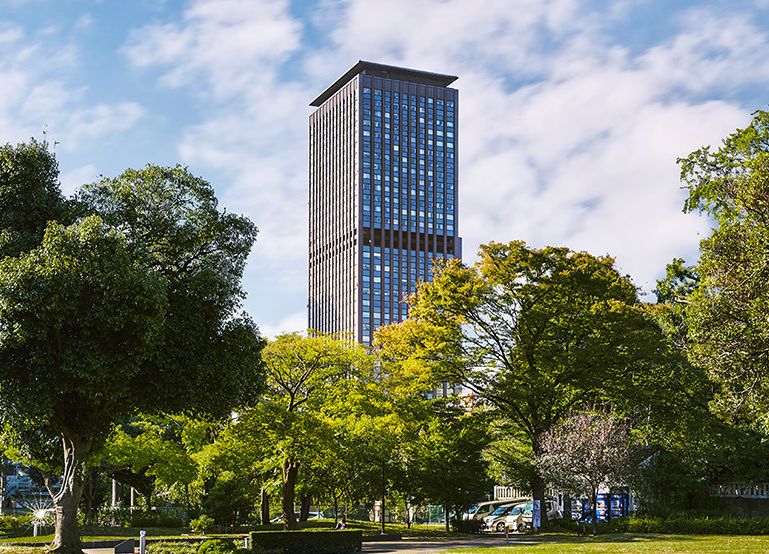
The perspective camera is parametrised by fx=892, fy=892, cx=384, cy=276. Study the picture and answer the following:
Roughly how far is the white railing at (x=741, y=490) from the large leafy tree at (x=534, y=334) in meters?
7.62

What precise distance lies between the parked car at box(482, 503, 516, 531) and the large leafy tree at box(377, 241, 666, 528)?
677 cm

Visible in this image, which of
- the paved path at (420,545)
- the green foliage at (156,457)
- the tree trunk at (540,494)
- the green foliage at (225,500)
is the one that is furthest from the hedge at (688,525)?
the green foliage at (156,457)

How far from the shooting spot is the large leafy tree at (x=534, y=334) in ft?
149

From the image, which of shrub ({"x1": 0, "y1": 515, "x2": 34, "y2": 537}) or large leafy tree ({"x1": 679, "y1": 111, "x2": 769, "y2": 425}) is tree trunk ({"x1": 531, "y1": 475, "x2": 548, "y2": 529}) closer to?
large leafy tree ({"x1": 679, "y1": 111, "x2": 769, "y2": 425})

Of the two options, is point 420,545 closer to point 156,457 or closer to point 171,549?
point 171,549

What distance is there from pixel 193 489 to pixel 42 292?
38990mm

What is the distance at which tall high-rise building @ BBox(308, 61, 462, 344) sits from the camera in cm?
16675

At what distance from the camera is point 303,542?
32375mm

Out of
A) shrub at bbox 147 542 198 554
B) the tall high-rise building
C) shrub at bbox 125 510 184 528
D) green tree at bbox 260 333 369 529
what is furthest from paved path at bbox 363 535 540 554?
the tall high-rise building

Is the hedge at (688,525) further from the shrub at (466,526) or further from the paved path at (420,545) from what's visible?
the shrub at (466,526)

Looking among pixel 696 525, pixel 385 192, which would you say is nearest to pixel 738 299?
pixel 696 525

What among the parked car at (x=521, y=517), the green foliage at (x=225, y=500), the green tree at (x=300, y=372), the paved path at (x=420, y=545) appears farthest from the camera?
the parked car at (x=521, y=517)

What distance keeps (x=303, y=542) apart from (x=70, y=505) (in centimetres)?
883

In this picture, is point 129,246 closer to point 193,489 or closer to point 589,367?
point 589,367
